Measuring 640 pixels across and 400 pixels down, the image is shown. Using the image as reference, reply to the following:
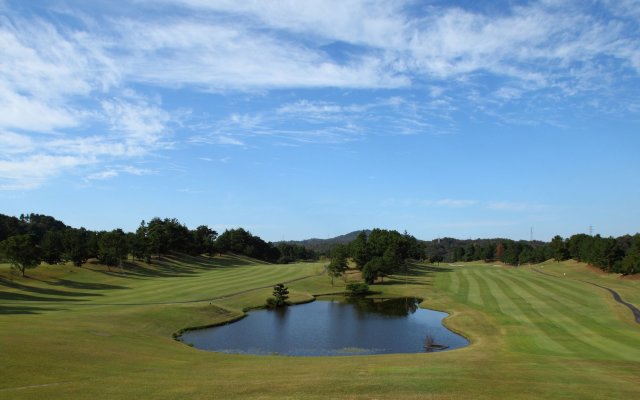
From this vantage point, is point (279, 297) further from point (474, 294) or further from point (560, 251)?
point (560, 251)

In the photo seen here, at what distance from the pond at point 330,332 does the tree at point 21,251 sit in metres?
45.6

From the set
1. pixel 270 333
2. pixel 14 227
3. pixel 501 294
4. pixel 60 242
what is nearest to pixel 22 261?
pixel 60 242

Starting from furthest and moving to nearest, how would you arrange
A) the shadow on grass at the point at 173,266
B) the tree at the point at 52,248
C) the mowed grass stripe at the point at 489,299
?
the shadow on grass at the point at 173,266, the tree at the point at 52,248, the mowed grass stripe at the point at 489,299

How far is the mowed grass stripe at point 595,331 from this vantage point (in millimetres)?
40241

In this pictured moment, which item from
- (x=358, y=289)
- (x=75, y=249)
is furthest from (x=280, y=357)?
(x=75, y=249)

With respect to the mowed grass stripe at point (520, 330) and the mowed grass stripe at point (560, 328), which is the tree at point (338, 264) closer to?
the mowed grass stripe at point (520, 330)

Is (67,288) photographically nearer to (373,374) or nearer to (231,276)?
(231,276)

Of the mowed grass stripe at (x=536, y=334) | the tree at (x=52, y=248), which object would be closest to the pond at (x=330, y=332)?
the mowed grass stripe at (x=536, y=334)

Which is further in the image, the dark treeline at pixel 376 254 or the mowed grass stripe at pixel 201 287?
the dark treeline at pixel 376 254

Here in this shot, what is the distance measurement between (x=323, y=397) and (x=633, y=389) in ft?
56.9

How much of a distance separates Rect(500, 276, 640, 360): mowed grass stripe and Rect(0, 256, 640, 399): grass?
128 millimetres

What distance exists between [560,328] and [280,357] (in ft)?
110

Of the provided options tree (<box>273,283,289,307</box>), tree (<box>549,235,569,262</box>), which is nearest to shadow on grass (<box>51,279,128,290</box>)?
tree (<box>273,283,289,307</box>)

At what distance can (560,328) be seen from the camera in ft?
174
